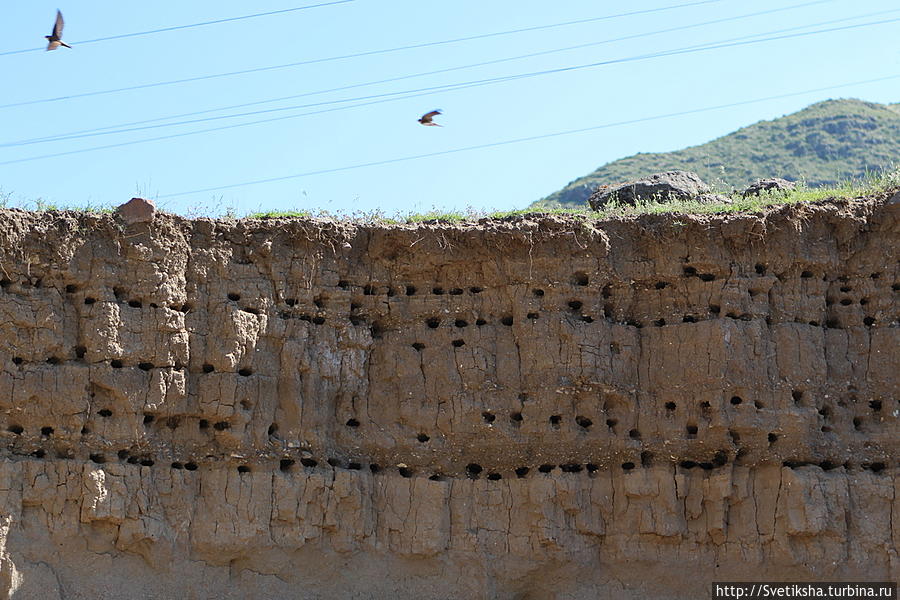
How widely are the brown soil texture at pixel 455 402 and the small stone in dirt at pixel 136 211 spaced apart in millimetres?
112

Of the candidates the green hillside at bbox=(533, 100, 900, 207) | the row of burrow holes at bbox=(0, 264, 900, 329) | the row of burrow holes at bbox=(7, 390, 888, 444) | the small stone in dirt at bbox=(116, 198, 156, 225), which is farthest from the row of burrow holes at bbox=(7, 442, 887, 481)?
the green hillside at bbox=(533, 100, 900, 207)

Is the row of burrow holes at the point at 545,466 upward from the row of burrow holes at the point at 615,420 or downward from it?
downward

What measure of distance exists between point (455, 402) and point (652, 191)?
16.9ft

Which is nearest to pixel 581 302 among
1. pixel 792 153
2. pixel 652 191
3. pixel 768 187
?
pixel 652 191

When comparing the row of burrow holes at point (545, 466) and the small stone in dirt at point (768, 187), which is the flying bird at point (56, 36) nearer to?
the row of burrow holes at point (545, 466)

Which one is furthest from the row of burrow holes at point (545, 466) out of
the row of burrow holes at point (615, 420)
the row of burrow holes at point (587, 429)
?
the row of burrow holes at point (615, 420)

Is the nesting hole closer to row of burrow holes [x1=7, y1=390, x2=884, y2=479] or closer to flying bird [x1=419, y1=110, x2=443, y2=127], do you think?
row of burrow holes [x1=7, y1=390, x2=884, y2=479]

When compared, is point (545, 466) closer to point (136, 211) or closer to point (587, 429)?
point (587, 429)

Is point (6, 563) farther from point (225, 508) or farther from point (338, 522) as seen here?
point (338, 522)

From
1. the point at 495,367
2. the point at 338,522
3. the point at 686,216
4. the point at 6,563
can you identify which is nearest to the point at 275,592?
the point at 338,522

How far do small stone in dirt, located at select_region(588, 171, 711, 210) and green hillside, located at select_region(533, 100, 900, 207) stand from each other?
15653 millimetres

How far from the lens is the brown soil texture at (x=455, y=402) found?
1059cm

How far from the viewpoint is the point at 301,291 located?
11.6m

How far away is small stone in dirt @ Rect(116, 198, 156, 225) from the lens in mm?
11062
